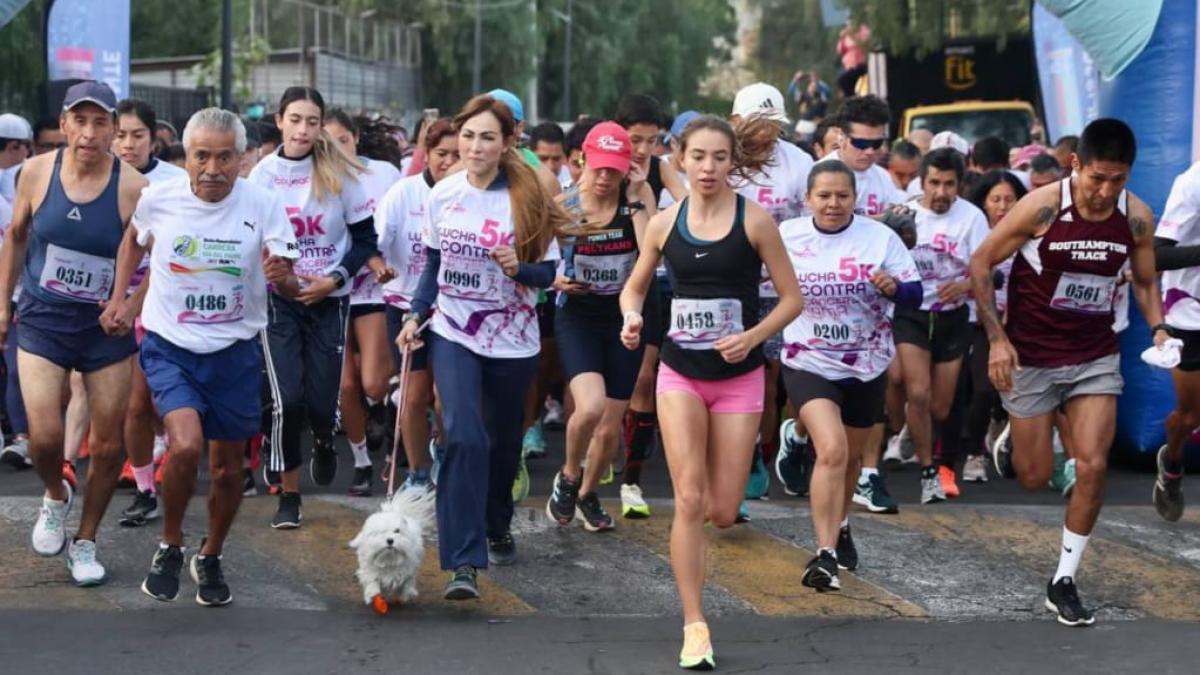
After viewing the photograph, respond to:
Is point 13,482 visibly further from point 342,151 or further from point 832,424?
point 832,424

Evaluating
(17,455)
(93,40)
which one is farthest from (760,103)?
(93,40)

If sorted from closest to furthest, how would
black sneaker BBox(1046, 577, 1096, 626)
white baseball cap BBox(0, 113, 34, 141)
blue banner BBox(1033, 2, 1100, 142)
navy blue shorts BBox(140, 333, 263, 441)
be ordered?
navy blue shorts BBox(140, 333, 263, 441) → black sneaker BBox(1046, 577, 1096, 626) → white baseball cap BBox(0, 113, 34, 141) → blue banner BBox(1033, 2, 1100, 142)

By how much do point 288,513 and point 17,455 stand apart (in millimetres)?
2865

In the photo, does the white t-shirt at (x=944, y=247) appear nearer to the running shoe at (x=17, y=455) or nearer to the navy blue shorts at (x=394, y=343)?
the navy blue shorts at (x=394, y=343)

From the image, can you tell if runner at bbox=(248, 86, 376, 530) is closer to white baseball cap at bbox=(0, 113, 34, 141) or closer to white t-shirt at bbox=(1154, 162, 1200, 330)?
white baseball cap at bbox=(0, 113, 34, 141)

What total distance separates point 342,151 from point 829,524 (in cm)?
318

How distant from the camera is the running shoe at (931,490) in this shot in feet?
34.6

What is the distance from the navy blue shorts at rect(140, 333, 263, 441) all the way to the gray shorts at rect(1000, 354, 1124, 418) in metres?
3.17

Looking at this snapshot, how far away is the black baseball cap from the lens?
8.09m

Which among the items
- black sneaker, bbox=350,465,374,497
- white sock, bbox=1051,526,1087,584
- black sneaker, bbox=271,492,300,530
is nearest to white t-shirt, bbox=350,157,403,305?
black sneaker, bbox=350,465,374,497

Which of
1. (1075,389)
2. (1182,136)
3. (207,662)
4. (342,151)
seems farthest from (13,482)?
(1182,136)

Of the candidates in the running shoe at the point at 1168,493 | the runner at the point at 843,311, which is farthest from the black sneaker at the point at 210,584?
the running shoe at the point at 1168,493

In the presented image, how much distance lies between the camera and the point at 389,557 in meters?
7.70

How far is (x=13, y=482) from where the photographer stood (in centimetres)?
1102
